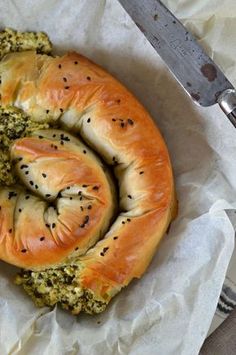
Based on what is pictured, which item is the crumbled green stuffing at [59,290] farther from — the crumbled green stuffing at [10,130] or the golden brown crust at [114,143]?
the crumbled green stuffing at [10,130]

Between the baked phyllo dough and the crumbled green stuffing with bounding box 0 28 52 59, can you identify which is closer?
the baked phyllo dough

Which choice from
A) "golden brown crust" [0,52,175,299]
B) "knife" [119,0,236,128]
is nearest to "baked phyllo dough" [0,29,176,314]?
"golden brown crust" [0,52,175,299]

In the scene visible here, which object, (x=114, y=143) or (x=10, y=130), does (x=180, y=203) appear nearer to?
(x=114, y=143)

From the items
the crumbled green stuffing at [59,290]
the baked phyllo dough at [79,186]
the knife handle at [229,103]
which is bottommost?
the crumbled green stuffing at [59,290]

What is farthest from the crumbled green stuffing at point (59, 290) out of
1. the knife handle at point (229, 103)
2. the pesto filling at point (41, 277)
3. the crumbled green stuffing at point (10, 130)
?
the knife handle at point (229, 103)

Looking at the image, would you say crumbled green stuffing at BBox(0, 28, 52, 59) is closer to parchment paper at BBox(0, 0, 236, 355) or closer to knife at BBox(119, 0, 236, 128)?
parchment paper at BBox(0, 0, 236, 355)

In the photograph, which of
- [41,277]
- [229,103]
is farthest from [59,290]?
[229,103]

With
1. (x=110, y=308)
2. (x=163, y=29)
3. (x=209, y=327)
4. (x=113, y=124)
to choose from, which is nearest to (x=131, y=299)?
(x=110, y=308)
